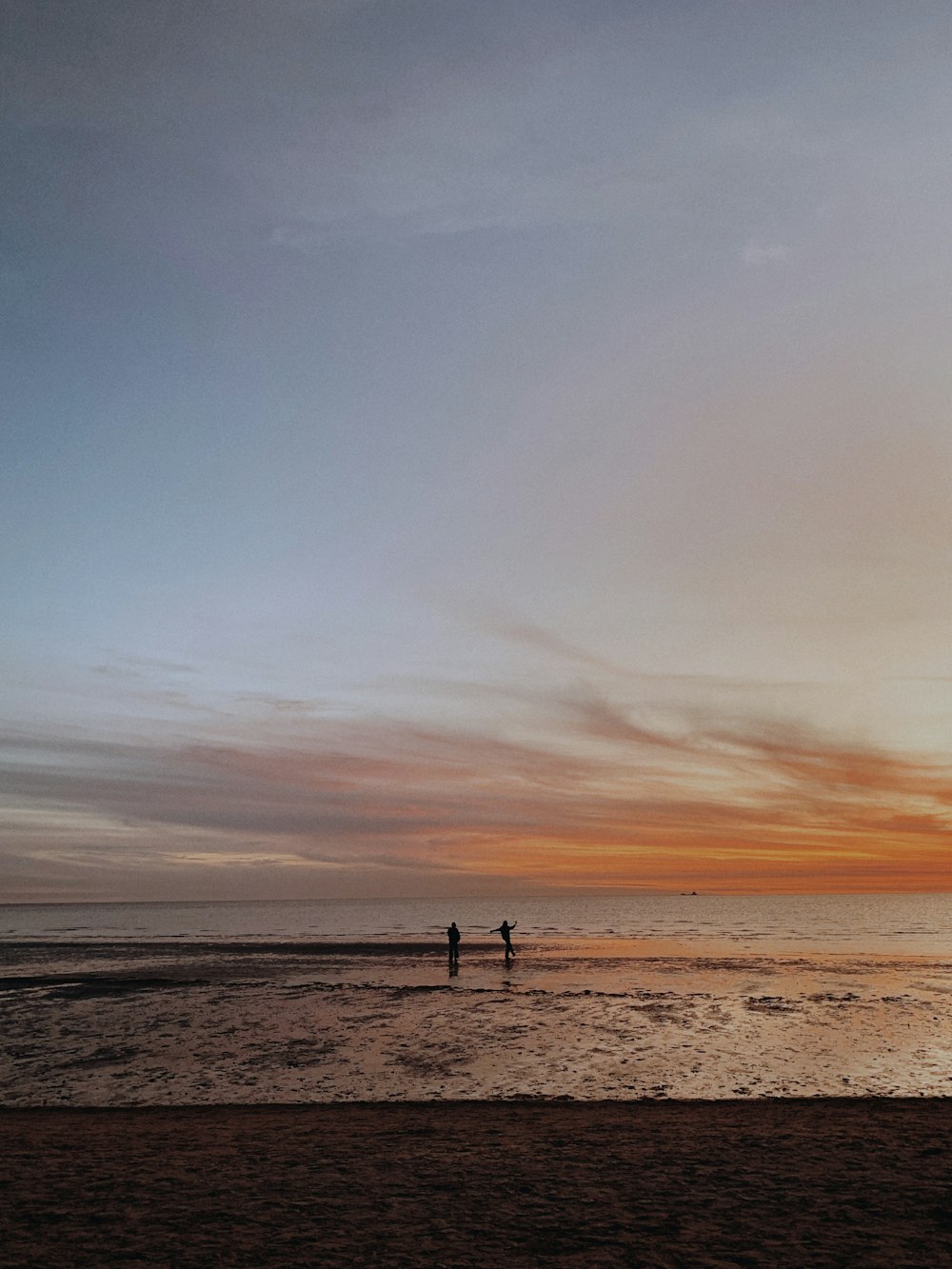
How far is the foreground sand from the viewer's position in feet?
31.1

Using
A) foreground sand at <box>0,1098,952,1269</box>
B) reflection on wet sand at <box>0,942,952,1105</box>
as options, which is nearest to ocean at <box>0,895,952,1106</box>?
reflection on wet sand at <box>0,942,952,1105</box>

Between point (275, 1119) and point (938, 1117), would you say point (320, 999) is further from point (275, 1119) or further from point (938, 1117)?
point (938, 1117)

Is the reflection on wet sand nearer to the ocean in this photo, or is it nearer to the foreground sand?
the ocean

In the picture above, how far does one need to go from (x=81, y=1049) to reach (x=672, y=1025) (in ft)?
57.3

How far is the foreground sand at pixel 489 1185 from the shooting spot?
31.1ft

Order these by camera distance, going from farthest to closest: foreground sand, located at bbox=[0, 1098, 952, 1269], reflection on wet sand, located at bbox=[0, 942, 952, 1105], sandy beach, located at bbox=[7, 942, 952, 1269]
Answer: reflection on wet sand, located at bbox=[0, 942, 952, 1105] → sandy beach, located at bbox=[7, 942, 952, 1269] → foreground sand, located at bbox=[0, 1098, 952, 1269]

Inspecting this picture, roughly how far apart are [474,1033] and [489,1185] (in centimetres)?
1366

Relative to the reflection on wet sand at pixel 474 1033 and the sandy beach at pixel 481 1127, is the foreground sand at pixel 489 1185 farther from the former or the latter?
the reflection on wet sand at pixel 474 1033

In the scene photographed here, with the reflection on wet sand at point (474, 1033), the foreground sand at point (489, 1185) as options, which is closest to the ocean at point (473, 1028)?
the reflection on wet sand at point (474, 1033)

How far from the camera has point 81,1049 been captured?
23531 mm

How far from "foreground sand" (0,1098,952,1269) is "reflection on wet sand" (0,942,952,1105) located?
8.16ft

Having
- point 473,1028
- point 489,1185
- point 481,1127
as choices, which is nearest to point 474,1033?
point 473,1028

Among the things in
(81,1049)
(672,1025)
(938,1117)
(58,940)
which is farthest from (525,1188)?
(58,940)

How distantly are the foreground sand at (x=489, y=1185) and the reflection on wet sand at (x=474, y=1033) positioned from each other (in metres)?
2.49
